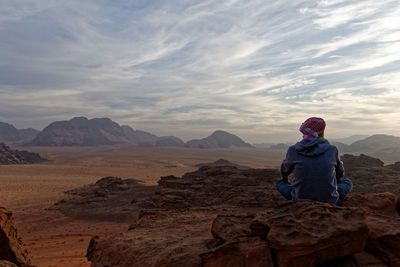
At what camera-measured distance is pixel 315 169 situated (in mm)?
3105

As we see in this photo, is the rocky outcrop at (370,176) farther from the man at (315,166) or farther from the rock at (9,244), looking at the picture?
the rock at (9,244)

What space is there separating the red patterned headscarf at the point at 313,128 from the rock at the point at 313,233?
A: 89 cm

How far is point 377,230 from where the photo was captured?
307cm

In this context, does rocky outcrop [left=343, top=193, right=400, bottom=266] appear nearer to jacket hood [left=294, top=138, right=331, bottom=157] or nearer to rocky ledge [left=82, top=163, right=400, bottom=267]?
rocky ledge [left=82, top=163, right=400, bottom=267]

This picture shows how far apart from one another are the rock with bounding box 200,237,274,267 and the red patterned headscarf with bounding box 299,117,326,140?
146 cm

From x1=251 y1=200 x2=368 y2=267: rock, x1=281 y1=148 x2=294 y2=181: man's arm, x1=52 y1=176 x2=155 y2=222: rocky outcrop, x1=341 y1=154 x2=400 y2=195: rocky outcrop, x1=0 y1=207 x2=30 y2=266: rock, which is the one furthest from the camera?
x1=52 y1=176 x2=155 y2=222: rocky outcrop

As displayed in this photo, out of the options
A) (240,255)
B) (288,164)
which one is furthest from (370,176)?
(240,255)

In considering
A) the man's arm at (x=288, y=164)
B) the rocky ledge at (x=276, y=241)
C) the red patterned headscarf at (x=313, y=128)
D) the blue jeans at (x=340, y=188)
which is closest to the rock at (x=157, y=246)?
the rocky ledge at (x=276, y=241)

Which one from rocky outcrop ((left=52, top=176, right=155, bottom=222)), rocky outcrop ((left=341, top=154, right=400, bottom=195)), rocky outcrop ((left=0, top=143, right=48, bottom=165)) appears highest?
rocky outcrop ((left=341, top=154, right=400, bottom=195))

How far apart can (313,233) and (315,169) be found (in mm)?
773

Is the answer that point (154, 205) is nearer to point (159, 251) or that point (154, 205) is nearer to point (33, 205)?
point (33, 205)

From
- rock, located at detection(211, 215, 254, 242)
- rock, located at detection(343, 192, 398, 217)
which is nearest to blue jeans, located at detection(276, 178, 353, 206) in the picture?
rock, located at detection(211, 215, 254, 242)

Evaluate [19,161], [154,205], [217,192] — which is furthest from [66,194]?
[19,161]

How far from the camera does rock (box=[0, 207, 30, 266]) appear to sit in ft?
18.4
